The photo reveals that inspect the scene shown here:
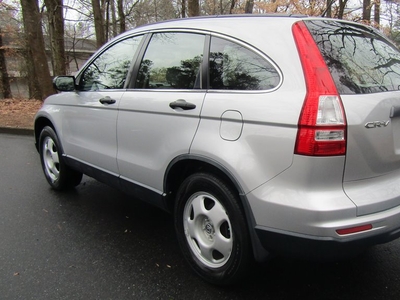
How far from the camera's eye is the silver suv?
1.85 meters

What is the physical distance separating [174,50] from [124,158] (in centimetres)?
101

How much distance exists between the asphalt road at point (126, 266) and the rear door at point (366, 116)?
0.83m

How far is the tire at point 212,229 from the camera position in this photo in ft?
7.12

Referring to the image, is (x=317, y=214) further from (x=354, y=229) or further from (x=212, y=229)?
(x=212, y=229)

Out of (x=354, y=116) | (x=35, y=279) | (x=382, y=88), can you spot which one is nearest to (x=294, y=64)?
(x=354, y=116)

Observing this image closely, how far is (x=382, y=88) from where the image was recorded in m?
2.07

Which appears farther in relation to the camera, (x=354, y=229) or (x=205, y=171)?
(x=205, y=171)

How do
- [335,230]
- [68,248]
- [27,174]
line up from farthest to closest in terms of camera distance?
[27,174] < [68,248] < [335,230]

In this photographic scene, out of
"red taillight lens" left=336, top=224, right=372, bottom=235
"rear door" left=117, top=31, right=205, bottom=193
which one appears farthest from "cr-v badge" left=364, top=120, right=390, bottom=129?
"rear door" left=117, top=31, right=205, bottom=193

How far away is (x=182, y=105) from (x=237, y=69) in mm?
455

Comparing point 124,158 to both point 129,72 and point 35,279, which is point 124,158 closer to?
point 129,72

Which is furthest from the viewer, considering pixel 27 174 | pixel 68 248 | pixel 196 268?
pixel 27 174

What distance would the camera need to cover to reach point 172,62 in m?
2.75

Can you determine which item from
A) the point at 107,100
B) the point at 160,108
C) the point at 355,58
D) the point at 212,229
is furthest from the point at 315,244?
the point at 107,100
